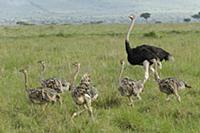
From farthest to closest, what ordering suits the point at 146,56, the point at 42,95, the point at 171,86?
1. the point at 146,56
2. the point at 171,86
3. the point at 42,95

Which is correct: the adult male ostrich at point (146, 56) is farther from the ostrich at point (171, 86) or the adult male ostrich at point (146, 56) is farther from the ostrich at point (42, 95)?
the ostrich at point (42, 95)

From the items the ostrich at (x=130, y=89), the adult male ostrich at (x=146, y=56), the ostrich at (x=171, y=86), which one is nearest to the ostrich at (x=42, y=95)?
the ostrich at (x=130, y=89)

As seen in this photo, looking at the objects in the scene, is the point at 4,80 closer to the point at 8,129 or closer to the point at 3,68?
the point at 3,68

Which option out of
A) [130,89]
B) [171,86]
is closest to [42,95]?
[130,89]

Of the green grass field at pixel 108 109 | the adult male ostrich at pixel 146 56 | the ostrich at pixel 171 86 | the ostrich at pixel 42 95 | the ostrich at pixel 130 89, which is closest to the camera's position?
the green grass field at pixel 108 109

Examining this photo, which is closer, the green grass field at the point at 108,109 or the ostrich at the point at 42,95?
the green grass field at the point at 108,109

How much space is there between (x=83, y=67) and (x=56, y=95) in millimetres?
4881

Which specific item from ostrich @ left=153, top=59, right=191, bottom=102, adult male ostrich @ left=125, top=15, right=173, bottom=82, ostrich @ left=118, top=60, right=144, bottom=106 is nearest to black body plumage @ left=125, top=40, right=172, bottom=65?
adult male ostrich @ left=125, top=15, right=173, bottom=82

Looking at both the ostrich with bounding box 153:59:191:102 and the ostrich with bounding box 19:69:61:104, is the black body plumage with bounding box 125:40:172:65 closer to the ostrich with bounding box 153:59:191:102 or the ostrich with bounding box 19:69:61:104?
the ostrich with bounding box 153:59:191:102

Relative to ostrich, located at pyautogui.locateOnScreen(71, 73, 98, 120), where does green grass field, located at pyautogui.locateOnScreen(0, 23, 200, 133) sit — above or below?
below

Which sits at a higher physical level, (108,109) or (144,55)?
(144,55)

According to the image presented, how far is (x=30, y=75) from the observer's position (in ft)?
41.4

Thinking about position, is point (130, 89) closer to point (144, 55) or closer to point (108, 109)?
point (108, 109)

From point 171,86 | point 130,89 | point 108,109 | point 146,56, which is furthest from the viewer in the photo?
point 146,56
